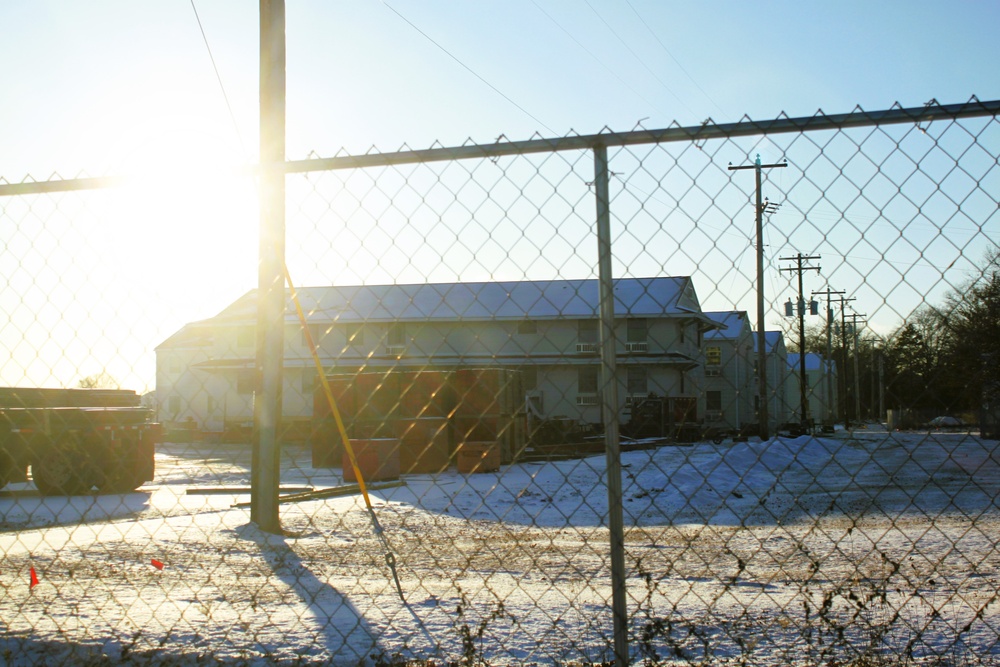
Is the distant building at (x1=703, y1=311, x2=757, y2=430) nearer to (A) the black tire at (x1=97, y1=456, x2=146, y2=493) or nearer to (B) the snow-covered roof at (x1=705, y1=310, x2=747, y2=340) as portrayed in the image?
(B) the snow-covered roof at (x1=705, y1=310, x2=747, y2=340)

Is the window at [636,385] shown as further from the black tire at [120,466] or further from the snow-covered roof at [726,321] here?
the black tire at [120,466]

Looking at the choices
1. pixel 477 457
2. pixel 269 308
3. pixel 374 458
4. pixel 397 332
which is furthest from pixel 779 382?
pixel 477 457

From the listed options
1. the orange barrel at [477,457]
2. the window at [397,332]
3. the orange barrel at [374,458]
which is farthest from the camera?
the orange barrel at [477,457]

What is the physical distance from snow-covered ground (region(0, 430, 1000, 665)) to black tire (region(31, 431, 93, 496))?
178 centimetres

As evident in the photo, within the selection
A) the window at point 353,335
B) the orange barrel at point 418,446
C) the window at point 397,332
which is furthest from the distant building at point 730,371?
the orange barrel at point 418,446

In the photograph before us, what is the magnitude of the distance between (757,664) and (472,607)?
167cm

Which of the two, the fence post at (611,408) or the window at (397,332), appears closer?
the fence post at (611,408)

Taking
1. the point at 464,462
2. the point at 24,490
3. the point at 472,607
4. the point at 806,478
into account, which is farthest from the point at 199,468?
Answer: the point at 472,607

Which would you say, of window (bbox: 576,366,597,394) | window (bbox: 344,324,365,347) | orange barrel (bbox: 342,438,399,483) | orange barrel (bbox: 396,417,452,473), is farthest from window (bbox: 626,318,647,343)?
window (bbox: 344,324,365,347)

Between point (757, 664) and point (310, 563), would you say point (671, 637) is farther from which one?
point (310, 563)

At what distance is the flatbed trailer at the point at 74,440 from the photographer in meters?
13.3

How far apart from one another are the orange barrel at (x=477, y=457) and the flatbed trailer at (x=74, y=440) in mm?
5433

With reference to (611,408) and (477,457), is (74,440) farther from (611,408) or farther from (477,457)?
(611,408)

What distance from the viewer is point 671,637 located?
3932 mm
